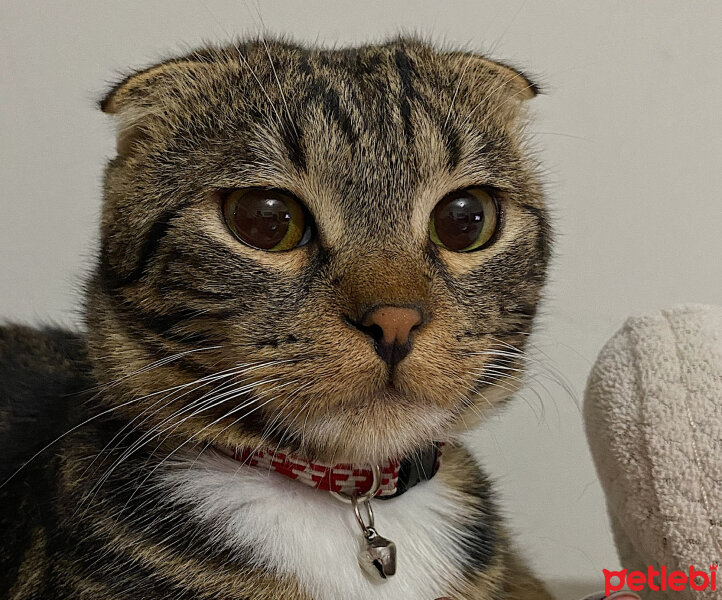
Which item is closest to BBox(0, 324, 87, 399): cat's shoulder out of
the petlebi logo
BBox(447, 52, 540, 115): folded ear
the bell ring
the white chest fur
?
the white chest fur

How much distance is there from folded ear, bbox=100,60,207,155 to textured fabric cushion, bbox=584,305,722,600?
0.62 metres

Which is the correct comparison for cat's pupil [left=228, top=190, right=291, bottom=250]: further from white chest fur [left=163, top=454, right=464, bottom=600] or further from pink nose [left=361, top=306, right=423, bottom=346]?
white chest fur [left=163, top=454, right=464, bottom=600]

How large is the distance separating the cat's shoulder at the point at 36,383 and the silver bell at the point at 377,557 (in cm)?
41

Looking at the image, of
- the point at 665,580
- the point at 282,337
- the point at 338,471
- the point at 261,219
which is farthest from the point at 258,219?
the point at 665,580

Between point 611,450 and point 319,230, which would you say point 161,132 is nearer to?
point 319,230

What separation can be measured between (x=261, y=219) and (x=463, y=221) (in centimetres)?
24

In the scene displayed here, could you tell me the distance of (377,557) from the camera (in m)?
0.81

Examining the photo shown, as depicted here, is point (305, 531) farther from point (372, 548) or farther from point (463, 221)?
point (463, 221)

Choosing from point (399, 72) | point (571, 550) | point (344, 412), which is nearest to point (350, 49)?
point (399, 72)

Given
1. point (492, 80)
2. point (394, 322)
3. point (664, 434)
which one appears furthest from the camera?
point (492, 80)

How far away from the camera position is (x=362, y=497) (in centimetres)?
86

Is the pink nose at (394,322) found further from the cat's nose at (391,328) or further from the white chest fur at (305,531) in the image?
the white chest fur at (305,531)

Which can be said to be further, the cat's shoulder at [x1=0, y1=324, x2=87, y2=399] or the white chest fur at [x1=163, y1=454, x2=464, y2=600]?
the cat's shoulder at [x1=0, y1=324, x2=87, y2=399]

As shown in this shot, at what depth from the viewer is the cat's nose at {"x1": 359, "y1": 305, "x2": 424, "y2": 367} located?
0.70 metres
